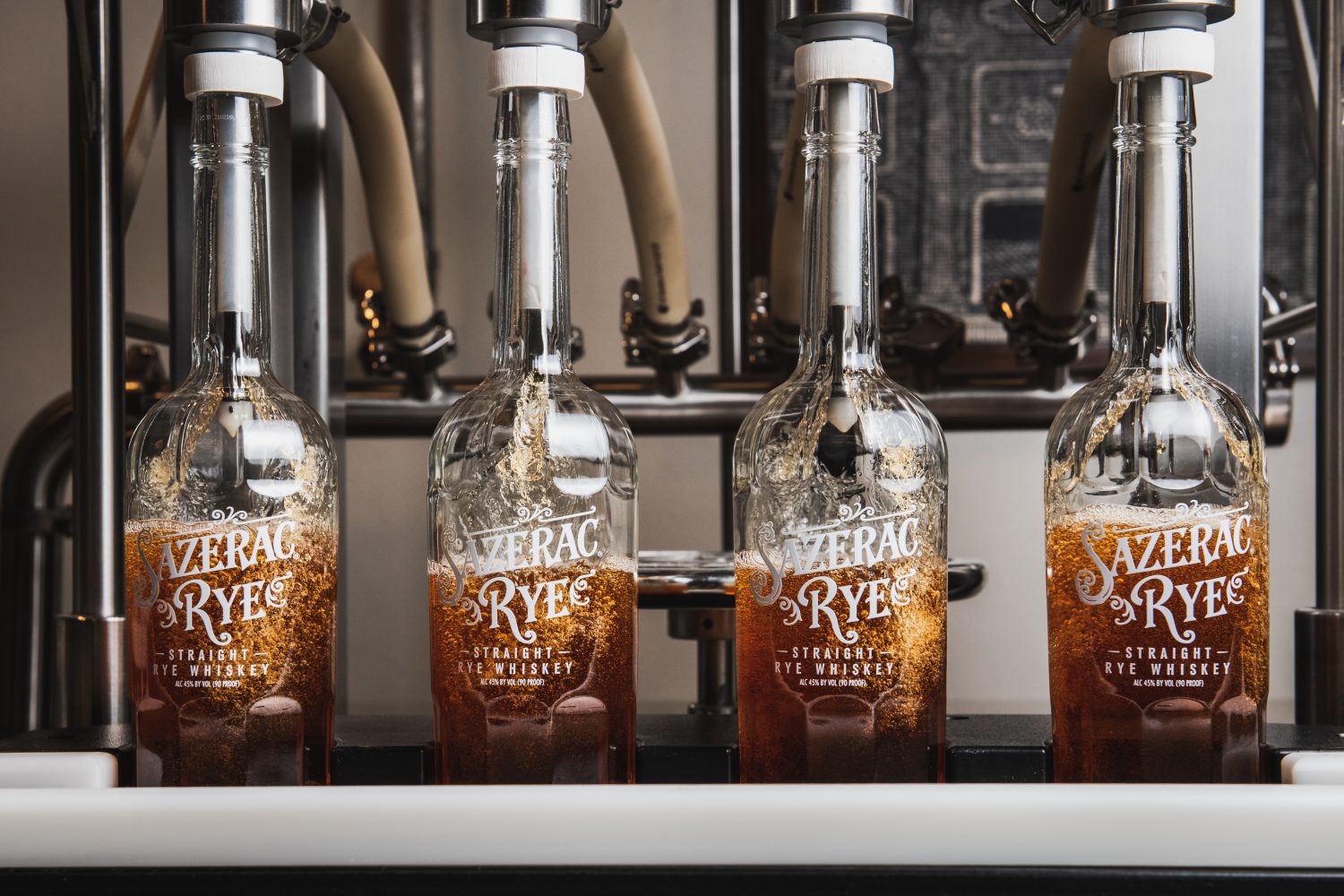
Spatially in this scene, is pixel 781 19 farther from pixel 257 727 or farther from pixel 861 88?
pixel 257 727

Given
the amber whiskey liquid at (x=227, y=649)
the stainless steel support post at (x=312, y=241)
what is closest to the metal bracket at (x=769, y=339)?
the stainless steel support post at (x=312, y=241)

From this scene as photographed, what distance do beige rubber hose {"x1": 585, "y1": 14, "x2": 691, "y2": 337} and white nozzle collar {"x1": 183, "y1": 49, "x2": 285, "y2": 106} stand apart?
0.15 m

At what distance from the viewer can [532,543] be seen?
1.32 ft

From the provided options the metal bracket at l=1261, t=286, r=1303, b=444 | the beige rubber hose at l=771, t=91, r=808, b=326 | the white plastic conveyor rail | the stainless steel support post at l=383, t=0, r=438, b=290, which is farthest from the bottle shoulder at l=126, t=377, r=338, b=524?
the stainless steel support post at l=383, t=0, r=438, b=290

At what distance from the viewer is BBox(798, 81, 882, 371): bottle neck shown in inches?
16.4

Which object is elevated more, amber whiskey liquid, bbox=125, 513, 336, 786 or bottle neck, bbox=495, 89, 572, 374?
bottle neck, bbox=495, 89, 572, 374

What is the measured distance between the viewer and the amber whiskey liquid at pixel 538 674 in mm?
402

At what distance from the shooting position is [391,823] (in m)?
0.33

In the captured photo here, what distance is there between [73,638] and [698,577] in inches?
9.5

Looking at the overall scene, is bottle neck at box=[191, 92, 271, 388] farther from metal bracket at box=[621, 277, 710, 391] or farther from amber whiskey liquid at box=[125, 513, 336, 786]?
metal bracket at box=[621, 277, 710, 391]

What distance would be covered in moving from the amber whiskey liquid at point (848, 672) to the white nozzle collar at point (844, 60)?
14 cm

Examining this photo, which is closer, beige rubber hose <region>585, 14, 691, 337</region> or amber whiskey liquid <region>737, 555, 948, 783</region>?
amber whiskey liquid <region>737, 555, 948, 783</region>

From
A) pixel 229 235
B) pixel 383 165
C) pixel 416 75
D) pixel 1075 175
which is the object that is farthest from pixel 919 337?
pixel 416 75

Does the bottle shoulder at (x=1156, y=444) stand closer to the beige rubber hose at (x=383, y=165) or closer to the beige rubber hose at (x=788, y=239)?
the beige rubber hose at (x=788, y=239)
